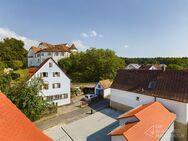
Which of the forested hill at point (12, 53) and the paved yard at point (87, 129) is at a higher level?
the forested hill at point (12, 53)

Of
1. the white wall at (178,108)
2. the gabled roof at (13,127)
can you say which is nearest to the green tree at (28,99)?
the gabled roof at (13,127)

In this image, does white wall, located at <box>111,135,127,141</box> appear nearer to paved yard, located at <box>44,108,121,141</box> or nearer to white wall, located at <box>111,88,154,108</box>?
paved yard, located at <box>44,108,121,141</box>

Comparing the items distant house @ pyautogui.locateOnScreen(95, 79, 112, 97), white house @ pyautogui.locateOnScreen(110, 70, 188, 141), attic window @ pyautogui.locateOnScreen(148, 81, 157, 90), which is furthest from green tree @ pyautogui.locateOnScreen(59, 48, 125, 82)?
attic window @ pyautogui.locateOnScreen(148, 81, 157, 90)

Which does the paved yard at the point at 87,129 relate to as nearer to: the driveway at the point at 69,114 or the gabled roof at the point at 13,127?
the driveway at the point at 69,114

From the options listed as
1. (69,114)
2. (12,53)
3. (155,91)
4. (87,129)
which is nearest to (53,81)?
(69,114)

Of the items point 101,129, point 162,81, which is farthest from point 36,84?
point 162,81

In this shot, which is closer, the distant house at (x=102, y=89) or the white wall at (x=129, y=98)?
the white wall at (x=129, y=98)

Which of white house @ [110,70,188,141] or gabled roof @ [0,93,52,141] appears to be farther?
white house @ [110,70,188,141]
